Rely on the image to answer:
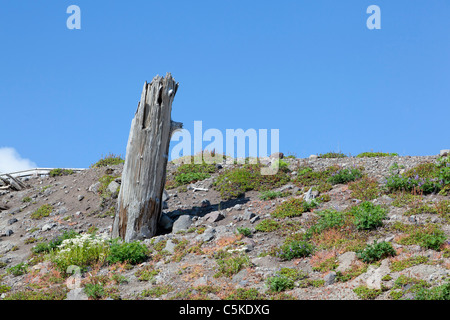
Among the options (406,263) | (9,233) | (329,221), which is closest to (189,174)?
(9,233)

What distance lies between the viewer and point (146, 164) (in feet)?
46.5

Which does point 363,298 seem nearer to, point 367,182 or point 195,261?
point 195,261

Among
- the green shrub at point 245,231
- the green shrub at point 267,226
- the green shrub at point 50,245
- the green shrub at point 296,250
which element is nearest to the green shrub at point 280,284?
the green shrub at point 296,250

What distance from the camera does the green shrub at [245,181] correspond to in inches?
660

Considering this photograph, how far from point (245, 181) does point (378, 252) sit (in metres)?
7.67

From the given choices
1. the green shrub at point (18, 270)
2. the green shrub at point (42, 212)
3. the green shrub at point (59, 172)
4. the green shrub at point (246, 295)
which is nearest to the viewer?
the green shrub at point (246, 295)

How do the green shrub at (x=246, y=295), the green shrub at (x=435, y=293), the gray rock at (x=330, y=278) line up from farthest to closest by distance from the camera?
the gray rock at (x=330, y=278), the green shrub at (x=246, y=295), the green shrub at (x=435, y=293)

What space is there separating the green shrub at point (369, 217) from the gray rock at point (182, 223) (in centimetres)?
502

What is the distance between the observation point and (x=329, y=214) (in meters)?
12.4

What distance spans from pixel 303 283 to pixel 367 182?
21.7 ft

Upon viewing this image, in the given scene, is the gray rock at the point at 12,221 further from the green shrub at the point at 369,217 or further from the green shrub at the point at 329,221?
the green shrub at the point at 369,217

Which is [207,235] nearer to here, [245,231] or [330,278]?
[245,231]

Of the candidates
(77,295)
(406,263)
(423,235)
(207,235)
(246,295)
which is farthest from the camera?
(207,235)
